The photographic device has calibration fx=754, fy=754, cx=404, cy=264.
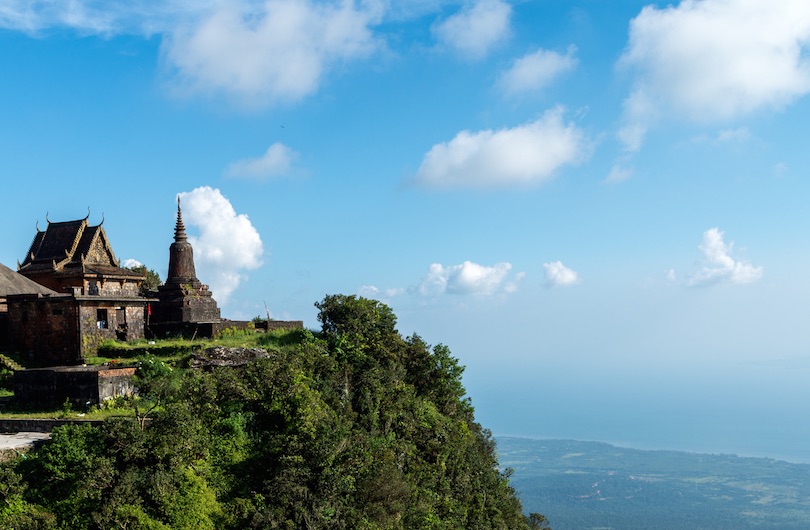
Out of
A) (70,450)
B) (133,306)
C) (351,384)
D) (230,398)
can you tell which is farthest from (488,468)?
(70,450)

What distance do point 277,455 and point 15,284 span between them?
21.6 m

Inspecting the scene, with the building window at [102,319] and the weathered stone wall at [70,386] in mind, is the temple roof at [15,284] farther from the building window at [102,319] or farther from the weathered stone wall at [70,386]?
the weathered stone wall at [70,386]

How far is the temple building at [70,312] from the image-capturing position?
1180 inches

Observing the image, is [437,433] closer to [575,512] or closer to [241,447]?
[241,447]

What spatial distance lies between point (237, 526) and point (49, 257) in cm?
2717

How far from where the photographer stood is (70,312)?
30.0m

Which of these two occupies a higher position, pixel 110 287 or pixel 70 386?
pixel 110 287

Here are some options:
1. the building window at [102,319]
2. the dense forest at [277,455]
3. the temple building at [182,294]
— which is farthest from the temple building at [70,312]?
the dense forest at [277,455]

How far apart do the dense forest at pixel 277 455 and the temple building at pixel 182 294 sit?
709 cm

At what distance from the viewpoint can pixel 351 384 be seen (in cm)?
2864

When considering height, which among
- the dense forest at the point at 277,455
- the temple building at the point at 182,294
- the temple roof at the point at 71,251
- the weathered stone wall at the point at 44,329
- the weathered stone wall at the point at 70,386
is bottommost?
the dense forest at the point at 277,455

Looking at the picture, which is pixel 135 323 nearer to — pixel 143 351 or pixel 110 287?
pixel 143 351

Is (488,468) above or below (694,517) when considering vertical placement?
above

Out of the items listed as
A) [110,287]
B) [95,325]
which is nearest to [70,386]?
[95,325]
